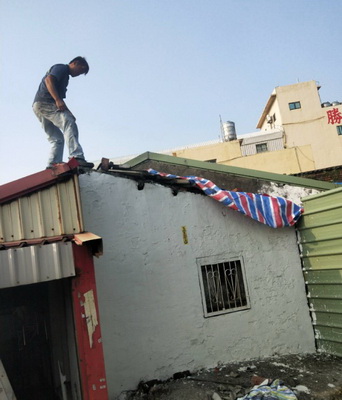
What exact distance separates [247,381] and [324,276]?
226cm

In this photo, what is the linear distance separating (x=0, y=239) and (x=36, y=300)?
2044mm

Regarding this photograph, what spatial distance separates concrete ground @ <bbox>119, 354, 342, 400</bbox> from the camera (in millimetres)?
4512

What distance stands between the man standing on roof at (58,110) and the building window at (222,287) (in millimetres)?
2866

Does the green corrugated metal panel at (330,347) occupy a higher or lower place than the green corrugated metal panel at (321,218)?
lower

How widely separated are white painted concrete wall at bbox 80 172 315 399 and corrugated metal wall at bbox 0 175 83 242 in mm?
1276

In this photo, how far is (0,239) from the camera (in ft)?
11.4

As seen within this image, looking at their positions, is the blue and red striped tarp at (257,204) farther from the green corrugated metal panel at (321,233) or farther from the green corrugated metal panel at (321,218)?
the green corrugated metal panel at (321,233)

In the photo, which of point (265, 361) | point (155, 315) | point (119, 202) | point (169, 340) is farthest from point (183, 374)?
point (119, 202)

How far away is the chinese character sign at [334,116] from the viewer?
2681 cm

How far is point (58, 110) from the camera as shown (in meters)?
5.55

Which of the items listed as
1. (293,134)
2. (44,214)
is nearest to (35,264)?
(44,214)

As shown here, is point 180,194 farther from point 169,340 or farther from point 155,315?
point 169,340

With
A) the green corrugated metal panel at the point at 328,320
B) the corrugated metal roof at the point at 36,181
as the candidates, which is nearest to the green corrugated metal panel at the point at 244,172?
the green corrugated metal panel at the point at 328,320

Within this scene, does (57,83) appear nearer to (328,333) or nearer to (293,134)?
(328,333)
